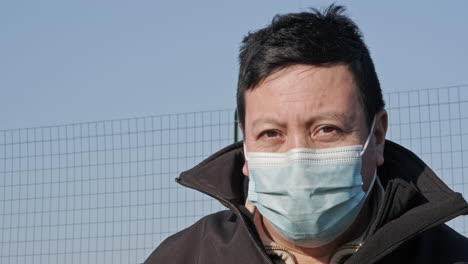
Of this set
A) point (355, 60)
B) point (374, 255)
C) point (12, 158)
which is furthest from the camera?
point (12, 158)

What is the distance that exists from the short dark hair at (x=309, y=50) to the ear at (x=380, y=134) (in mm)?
28

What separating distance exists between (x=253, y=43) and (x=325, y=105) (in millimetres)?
349

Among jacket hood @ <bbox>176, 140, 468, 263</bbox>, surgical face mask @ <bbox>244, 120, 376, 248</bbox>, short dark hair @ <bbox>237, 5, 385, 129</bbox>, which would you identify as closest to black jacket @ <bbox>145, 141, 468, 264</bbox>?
jacket hood @ <bbox>176, 140, 468, 263</bbox>

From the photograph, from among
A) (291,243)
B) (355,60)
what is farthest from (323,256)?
(355,60)

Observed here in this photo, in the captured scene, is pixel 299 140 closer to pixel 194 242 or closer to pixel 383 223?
pixel 383 223

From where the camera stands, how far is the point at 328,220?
3.17 metres

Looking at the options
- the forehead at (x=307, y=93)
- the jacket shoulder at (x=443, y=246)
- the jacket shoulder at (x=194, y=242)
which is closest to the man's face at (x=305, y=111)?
the forehead at (x=307, y=93)

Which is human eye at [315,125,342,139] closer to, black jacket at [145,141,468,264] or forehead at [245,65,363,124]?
forehead at [245,65,363,124]

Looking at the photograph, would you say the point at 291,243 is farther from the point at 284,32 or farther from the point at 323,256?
the point at 284,32

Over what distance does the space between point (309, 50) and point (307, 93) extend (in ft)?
0.50

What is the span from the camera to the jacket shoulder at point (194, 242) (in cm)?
341

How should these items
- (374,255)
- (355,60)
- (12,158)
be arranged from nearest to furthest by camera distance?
1. (374,255)
2. (355,60)
3. (12,158)

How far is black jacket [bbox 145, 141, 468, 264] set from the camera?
3.11 metres

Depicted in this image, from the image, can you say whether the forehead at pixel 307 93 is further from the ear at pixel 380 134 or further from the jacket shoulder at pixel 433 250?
the jacket shoulder at pixel 433 250
